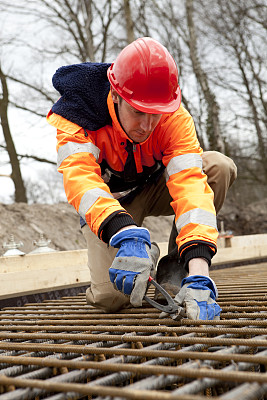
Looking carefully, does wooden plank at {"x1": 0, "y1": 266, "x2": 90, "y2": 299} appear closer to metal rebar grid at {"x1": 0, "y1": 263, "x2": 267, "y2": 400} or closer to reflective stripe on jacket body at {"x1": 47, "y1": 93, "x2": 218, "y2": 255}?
metal rebar grid at {"x1": 0, "y1": 263, "x2": 267, "y2": 400}

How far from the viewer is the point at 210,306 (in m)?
1.72

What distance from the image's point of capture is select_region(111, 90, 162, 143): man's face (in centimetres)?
211

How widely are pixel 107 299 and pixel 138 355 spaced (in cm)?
97

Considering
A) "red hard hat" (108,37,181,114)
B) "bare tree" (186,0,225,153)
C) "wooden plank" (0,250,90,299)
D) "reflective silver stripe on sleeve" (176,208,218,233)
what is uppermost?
"bare tree" (186,0,225,153)

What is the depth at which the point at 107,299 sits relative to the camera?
7.23 ft

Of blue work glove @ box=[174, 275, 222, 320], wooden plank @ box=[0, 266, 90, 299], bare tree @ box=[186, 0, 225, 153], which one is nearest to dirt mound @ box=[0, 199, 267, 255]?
wooden plank @ box=[0, 266, 90, 299]

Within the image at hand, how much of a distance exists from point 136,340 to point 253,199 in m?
14.7

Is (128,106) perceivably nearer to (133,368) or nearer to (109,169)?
(109,169)

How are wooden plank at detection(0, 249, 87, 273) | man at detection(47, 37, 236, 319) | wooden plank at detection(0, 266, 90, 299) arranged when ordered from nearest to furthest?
man at detection(47, 37, 236, 319)
wooden plank at detection(0, 266, 90, 299)
wooden plank at detection(0, 249, 87, 273)

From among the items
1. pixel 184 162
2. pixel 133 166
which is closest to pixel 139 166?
pixel 133 166

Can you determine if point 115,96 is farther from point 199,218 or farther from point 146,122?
point 199,218

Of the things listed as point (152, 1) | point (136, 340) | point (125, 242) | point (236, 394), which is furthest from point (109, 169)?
point (152, 1)

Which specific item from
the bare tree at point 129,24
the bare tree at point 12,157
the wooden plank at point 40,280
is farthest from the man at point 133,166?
the bare tree at point 129,24

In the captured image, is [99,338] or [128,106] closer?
[99,338]
